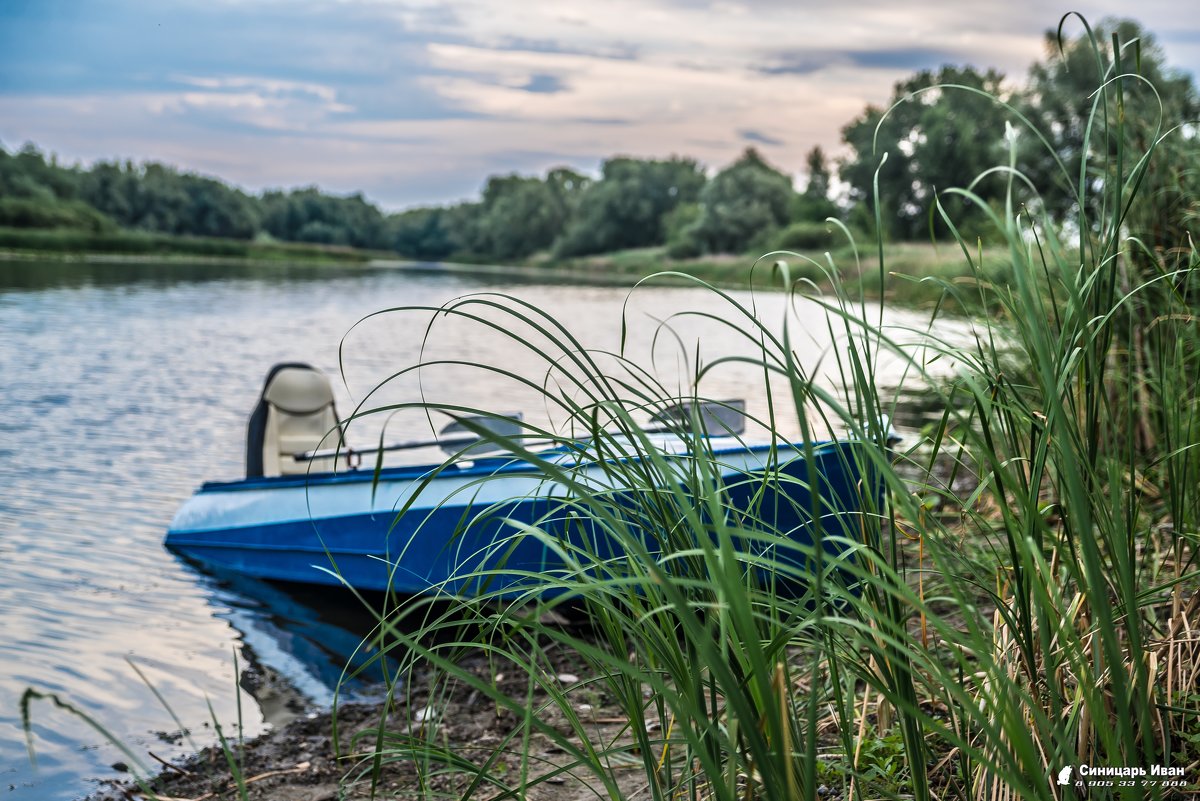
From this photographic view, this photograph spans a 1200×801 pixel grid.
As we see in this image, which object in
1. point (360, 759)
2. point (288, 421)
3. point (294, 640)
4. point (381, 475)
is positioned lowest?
point (294, 640)

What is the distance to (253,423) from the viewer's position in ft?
23.7

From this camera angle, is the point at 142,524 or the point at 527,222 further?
the point at 527,222

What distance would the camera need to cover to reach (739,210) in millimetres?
79688

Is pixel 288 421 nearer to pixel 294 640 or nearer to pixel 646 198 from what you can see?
pixel 294 640

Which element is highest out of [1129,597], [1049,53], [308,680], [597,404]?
[1049,53]

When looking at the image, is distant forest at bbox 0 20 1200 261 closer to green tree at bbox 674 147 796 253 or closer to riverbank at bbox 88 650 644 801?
green tree at bbox 674 147 796 253

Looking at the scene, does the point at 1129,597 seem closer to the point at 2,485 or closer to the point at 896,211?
the point at 2,485

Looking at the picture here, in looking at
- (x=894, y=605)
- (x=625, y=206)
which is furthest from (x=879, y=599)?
(x=625, y=206)

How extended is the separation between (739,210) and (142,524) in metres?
75.4

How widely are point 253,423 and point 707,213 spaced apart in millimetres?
76417

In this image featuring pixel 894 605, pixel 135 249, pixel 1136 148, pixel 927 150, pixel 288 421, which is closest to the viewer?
pixel 894 605

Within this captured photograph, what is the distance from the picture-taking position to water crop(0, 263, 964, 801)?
15.0ft

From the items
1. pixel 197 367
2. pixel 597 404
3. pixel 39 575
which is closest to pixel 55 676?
pixel 39 575

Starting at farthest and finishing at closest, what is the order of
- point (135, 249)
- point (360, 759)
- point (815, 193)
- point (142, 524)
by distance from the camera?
point (815, 193)
point (135, 249)
point (142, 524)
point (360, 759)
